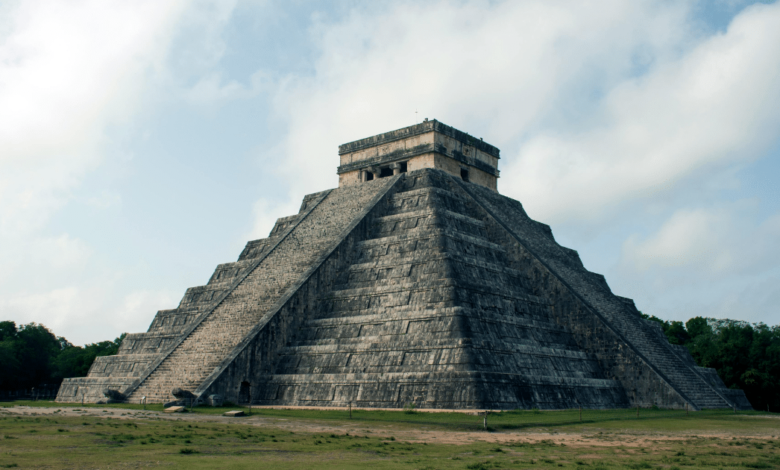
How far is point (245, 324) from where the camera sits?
28312 millimetres

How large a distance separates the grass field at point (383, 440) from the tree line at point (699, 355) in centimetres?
1808

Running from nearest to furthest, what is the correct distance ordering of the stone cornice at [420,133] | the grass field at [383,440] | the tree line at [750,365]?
the grass field at [383,440], the stone cornice at [420,133], the tree line at [750,365]

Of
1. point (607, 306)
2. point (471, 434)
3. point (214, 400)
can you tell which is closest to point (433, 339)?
point (471, 434)

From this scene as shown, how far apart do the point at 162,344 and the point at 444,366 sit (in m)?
17.1

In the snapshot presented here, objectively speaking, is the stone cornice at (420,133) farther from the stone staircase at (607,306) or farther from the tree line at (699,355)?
the tree line at (699,355)

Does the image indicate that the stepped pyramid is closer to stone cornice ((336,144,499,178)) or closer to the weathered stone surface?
stone cornice ((336,144,499,178))

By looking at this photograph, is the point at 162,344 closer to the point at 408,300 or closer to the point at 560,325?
the point at 408,300

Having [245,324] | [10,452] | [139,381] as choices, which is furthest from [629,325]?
[10,452]

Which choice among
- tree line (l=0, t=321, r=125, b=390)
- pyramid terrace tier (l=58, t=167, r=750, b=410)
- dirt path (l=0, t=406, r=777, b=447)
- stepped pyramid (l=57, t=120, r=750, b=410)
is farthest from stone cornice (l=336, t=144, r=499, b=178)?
tree line (l=0, t=321, r=125, b=390)

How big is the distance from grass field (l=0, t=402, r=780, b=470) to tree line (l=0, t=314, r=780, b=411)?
18.1 meters

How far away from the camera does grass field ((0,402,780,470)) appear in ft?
39.1

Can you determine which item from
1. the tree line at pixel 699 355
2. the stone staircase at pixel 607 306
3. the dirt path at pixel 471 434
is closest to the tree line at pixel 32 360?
the tree line at pixel 699 355

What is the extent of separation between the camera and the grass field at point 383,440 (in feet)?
39.1

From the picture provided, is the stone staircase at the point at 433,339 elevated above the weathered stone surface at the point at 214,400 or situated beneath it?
elevated above
